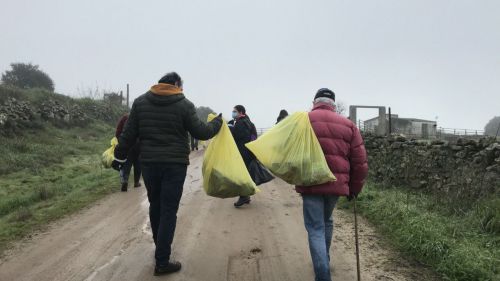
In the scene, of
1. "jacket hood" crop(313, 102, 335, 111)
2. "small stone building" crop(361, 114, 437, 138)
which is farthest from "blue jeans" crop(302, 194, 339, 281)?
"small stone building" crop(361, 114, 437, 138)

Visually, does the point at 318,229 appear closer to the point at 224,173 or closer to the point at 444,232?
the point at 224,173

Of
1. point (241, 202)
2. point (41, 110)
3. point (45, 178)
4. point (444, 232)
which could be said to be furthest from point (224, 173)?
point (41, 110)

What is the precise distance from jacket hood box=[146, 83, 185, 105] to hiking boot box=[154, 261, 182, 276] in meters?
1.64

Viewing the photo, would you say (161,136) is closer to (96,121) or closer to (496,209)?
(496,209)

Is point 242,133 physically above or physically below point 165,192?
above

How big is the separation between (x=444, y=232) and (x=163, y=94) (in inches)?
151

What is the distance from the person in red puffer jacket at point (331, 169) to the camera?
12.7 feet

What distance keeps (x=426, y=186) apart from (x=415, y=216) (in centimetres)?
280

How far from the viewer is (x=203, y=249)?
5.23 m

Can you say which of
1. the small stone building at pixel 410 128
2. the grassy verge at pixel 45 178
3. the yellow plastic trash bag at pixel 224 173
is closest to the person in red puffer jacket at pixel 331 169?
the yellow plastic trash bag at pixel 224 173

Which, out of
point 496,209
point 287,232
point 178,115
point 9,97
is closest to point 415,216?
point 496,209

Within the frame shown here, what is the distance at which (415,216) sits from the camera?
6.20 metres

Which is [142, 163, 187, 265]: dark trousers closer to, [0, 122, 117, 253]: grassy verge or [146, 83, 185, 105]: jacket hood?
[146, 83, 185, 105]: jacket hood

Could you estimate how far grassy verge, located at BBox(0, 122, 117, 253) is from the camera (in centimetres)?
698
